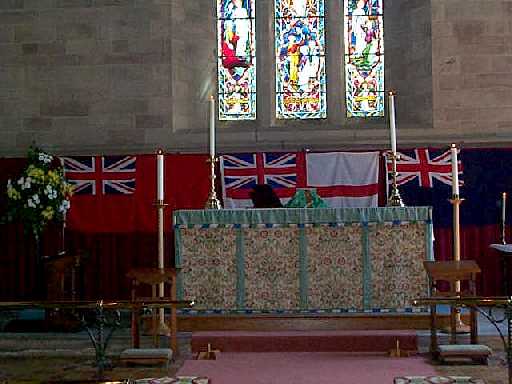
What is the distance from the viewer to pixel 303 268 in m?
6.55

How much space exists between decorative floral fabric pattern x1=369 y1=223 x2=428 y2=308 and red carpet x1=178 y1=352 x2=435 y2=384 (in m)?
0.60

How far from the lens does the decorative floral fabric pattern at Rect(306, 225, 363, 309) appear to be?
6.52 m

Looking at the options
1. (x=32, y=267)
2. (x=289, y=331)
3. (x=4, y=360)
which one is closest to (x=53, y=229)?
(x=32, y=267)

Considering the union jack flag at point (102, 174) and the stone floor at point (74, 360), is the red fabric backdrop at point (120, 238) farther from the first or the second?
the stone floor at point (74, 360)

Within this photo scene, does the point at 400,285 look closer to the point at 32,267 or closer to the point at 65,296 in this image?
the point at 65,296

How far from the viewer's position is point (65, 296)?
7.86 metres

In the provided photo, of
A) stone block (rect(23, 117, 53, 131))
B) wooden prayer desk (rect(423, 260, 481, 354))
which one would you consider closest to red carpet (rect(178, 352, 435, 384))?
wooden prayer desk (rect(423, 260, 481, 354))

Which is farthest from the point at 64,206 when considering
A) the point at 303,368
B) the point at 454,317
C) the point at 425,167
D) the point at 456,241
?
the point at 454,317

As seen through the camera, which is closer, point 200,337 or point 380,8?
point 200,337

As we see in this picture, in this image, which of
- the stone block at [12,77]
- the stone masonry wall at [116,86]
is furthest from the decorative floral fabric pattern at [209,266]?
the stone block at [12,77]

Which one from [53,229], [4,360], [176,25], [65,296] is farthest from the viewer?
[176,25]

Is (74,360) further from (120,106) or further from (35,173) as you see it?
(120,106)

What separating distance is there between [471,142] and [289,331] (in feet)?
11.9

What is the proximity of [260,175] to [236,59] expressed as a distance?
71.7 inches
